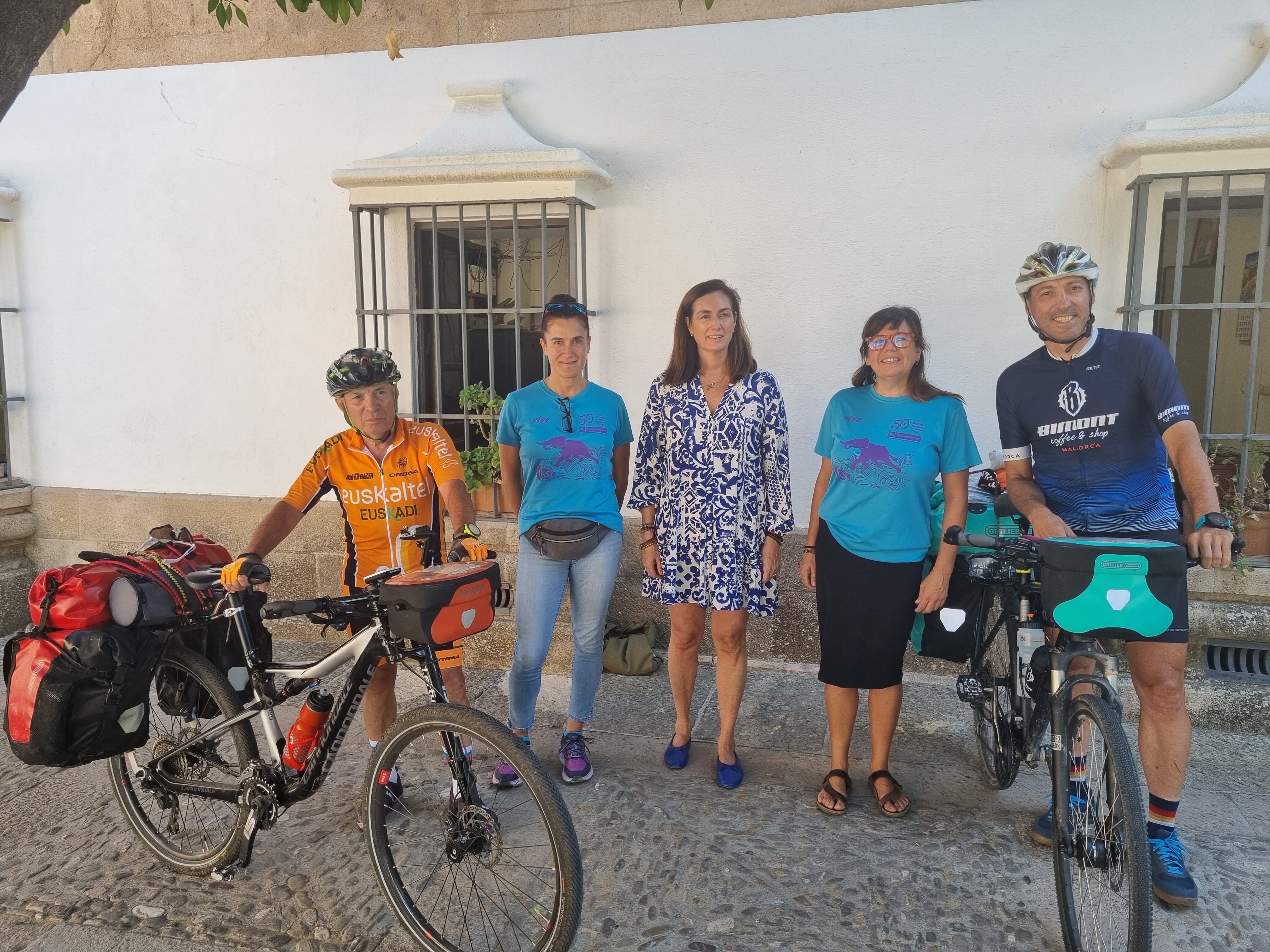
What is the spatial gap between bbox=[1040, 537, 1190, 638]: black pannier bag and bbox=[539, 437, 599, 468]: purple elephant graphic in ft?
5.60

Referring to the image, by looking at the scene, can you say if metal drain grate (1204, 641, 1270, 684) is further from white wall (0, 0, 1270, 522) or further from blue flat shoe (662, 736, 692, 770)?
blue flat shoe (662, 736, 692, 770)

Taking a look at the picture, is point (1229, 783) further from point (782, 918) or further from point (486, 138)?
point (486, 138)

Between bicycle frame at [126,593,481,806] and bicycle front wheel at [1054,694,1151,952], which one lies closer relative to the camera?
bicycle front wheel at [1054,694,1151,952]

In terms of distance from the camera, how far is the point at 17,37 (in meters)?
2.07

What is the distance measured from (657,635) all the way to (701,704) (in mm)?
690

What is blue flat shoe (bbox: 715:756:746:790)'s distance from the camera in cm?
346

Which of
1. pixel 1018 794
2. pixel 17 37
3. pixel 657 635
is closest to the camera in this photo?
pixel 17 37

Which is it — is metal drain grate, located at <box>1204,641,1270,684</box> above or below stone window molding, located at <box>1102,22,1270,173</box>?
below

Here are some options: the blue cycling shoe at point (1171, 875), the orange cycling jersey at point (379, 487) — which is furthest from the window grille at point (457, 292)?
the blue cycling shoe at point (1171, 875)

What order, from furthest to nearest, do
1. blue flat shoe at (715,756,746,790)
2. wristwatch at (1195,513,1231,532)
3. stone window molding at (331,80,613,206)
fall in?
stone window molding at (331,80,613,206), blue flat shoe at (715,756,746,790), wristwatch at (1195,513,1231,532)

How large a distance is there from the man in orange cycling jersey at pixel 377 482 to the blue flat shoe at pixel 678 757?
952 millimetres

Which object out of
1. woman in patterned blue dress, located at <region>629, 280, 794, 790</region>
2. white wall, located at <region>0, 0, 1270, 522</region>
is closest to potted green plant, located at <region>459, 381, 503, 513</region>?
white wall, located at <region>0, 0, 1270, 522</region>

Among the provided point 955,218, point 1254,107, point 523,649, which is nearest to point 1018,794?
point 523,649

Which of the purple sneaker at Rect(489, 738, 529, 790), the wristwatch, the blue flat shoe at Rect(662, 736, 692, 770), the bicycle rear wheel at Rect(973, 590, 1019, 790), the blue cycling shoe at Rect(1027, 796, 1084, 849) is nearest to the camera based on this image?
the wristwatch
